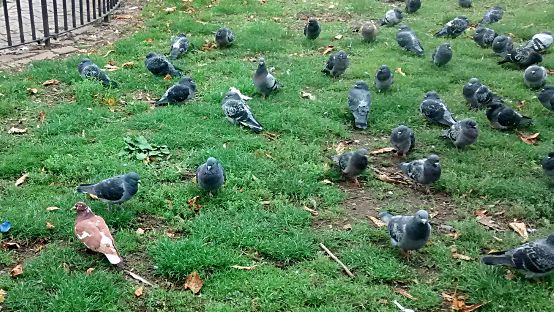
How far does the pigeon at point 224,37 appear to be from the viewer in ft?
30.7

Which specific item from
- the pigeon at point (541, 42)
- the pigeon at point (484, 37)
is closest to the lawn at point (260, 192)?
the pigeon at point (541, 42)

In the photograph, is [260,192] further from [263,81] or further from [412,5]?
[412,5]

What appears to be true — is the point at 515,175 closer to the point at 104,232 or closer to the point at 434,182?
the point at 434,182

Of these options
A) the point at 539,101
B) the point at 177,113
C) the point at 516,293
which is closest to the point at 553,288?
the point at 516,293

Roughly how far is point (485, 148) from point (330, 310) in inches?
134

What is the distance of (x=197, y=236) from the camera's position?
15.8 feet

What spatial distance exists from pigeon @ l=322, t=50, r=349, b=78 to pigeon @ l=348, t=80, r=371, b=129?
3.69ft

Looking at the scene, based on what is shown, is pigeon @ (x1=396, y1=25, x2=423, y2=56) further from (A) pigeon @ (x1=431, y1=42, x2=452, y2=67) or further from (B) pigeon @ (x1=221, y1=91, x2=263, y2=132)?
(B) pigeon @ (x1=221, y1=91, x2=263, y2=132)

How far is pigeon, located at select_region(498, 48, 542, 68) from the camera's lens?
8781 millimetres

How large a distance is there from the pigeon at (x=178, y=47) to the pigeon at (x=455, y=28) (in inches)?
180

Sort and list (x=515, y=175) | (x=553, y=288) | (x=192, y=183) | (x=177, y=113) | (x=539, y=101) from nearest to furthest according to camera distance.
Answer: (x=553, y=288)
(x=192, y=183)
(x=515, y=175)
(x=177, y=113)
(x=539, y=101)

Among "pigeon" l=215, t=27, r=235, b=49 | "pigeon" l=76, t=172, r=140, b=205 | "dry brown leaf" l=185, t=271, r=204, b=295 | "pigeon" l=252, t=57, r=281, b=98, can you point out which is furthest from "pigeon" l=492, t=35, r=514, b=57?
"dry brown leaf" l=185, t=271, r=204, b=295

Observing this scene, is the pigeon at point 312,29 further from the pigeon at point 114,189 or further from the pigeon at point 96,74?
the pigeon at point 114,189

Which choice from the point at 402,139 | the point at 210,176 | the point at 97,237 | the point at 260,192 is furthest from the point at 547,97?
the point at 97,237
